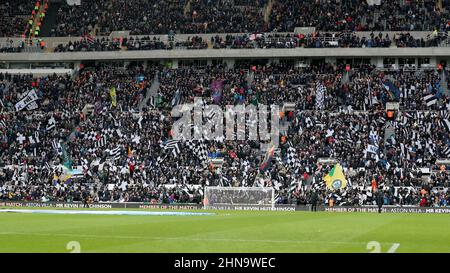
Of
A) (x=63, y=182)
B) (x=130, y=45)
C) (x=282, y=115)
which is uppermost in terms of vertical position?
(x=130, y=45)

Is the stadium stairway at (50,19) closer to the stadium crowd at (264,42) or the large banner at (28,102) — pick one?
the stadium crowd at (264,42)

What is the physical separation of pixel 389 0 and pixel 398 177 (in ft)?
94.4

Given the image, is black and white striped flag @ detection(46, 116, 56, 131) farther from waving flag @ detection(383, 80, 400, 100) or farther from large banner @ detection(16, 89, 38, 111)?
waving flag @ detection(383, 80, 400, 100)

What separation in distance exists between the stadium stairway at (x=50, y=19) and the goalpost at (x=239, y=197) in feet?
131

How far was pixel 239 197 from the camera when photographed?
189ft

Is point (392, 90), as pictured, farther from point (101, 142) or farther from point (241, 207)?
point (101, 142)

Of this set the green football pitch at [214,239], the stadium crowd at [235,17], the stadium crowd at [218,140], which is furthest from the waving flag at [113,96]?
the green football pitch at [214,239]

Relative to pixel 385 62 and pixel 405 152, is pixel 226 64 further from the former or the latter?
pixel 405 152

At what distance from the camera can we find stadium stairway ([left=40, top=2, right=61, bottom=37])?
91.0 meters

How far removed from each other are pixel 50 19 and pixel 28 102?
17083mm

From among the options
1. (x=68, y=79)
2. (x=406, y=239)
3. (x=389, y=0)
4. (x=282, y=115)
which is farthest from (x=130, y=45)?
(x=406, y=239)

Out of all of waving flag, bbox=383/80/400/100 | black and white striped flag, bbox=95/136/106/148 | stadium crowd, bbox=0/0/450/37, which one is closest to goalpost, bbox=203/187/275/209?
black and white striped flag, bbox=95/136/106/148

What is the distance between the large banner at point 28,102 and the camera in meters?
77.9

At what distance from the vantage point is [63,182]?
2574 inches
